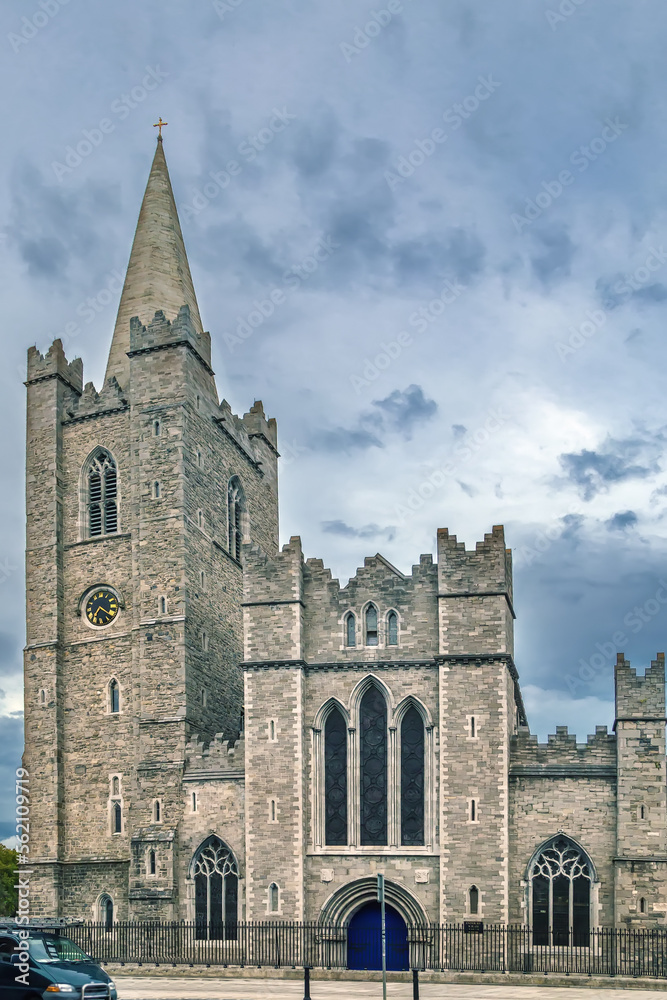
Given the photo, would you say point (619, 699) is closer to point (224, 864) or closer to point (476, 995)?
point (476, 995)

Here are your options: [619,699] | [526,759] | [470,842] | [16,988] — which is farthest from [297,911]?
[16,988]

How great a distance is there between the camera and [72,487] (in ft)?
149

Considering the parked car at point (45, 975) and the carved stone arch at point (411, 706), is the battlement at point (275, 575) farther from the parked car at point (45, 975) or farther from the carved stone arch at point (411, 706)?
the parked car at point (45, 975)

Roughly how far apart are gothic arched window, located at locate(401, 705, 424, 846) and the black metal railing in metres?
2.82

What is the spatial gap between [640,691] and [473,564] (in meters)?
6.24

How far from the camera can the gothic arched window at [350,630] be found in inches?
1537

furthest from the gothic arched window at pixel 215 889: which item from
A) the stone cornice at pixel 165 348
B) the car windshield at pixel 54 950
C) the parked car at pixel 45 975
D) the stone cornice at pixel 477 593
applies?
the stone cornice at pixel 165 348

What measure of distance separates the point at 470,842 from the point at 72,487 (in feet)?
63.5

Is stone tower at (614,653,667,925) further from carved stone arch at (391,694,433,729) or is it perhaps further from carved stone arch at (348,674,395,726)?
carved stone arch at (348,674,395,726)

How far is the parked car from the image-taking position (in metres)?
20.8

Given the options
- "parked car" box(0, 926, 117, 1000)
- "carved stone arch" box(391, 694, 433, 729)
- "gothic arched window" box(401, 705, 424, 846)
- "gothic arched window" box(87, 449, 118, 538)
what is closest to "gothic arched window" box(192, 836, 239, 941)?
"gothic arched window" box(401, 705, 424, 846)

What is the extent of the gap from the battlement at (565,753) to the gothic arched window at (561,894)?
216 cm

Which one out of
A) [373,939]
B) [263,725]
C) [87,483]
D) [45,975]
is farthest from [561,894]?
[87,483]

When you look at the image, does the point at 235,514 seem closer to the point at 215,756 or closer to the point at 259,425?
the point at 259,425
